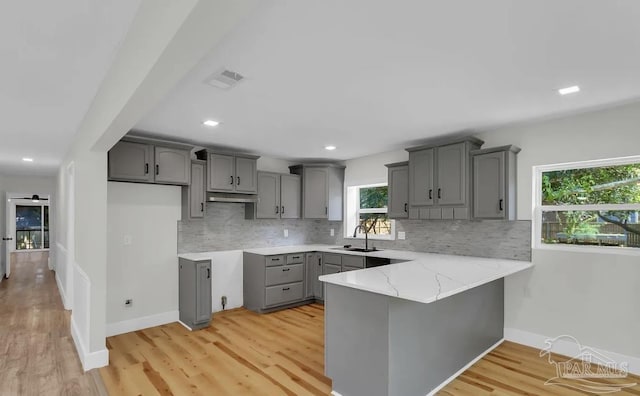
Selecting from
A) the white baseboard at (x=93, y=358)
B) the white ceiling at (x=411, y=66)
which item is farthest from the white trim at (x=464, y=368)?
the white baseboard at (x=93, y=358)

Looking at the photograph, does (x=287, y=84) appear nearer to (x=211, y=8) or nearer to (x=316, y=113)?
(x=316, y=113)

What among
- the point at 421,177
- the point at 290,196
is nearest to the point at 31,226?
the point at 290,196

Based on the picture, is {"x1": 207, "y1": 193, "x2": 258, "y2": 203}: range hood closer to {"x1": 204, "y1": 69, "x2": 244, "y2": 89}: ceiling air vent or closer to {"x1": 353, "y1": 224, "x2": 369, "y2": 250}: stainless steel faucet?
{"x1": 353, "y1": 224, "x2": 369, "y2": 250}: stainless steel faucet

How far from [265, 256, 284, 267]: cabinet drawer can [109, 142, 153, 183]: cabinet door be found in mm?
1779

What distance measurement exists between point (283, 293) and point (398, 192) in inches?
83.6

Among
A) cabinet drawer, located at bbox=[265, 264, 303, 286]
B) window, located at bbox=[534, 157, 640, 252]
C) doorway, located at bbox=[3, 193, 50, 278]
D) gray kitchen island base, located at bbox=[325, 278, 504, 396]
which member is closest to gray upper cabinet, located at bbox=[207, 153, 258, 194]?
cabinet drawer, located at bbox=[265, 264, 303, 286]

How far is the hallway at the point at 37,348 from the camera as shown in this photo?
278 centimetres

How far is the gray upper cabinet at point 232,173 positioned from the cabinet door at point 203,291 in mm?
1029

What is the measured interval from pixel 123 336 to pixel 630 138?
545 cm

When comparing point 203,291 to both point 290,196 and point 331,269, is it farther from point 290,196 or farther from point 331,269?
point 290,196

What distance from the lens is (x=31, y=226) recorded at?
13.0 meters

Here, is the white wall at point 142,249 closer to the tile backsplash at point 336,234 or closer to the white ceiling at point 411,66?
the tile backsplash at point 336,234

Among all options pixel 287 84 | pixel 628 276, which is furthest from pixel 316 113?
pixel 628 276

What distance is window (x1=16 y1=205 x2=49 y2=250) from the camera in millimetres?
12805
